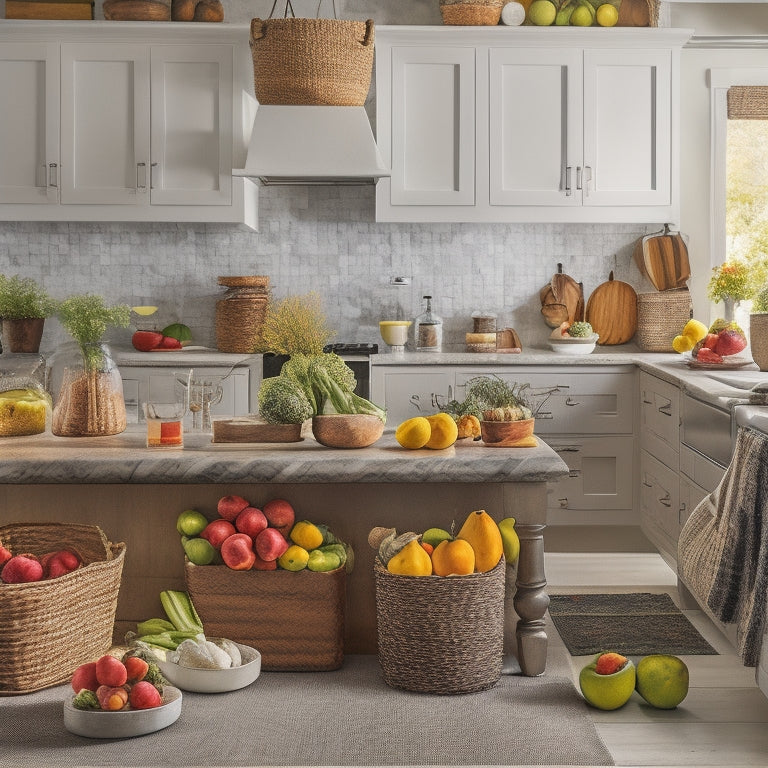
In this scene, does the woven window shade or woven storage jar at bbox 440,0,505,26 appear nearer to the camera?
woven storage jar at bbox 440,0,505,26

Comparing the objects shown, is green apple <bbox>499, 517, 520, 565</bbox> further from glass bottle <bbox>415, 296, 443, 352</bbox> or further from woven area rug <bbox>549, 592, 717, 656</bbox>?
glass bottle <bbox>415, 296, 443, 352</bbox>

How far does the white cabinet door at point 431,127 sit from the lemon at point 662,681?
9.72ft

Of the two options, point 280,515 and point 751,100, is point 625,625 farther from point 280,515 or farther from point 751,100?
point 751,100

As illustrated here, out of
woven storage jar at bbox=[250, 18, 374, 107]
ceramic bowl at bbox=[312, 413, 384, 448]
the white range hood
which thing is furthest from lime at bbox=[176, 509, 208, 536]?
woven storage jar at bbox=[250, 18, 374, 107]

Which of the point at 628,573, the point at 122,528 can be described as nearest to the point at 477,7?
the point at 628,573

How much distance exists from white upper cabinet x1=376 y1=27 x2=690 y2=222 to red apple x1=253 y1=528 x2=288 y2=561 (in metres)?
3.00

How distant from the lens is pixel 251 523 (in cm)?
254

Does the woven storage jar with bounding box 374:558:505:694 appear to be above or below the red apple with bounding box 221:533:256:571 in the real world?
below

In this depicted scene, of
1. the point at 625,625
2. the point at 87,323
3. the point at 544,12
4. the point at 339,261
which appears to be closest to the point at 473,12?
the point at 544,12

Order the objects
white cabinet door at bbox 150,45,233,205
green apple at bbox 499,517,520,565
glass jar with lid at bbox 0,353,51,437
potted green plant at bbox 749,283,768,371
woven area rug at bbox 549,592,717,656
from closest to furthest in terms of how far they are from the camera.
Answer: green apple at bbox 499,517,520,565 → glass jar with lid at bbox 0,353,51,437 → woven area rug at bbox 549,592,717,656 → potted green plant at bbox 749,283,768,371 → white cabinet door at bbox 150,45,233,205

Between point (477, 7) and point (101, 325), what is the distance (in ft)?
10.8

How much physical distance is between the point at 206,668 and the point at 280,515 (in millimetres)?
408

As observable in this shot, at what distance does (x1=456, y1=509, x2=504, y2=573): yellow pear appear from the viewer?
2430mm

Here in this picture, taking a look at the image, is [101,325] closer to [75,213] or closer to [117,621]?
[117,621]
